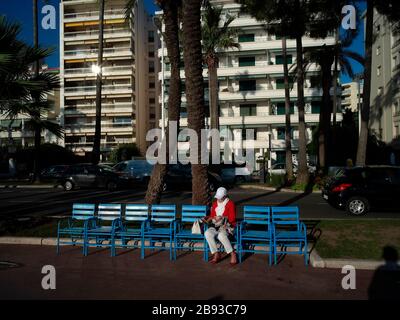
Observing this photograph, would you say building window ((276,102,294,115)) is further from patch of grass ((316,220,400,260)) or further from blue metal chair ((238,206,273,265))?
blue metal chair ((238,206,273,265))

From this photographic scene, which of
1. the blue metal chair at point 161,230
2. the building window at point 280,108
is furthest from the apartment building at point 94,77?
the blue metal chair at point 161,230

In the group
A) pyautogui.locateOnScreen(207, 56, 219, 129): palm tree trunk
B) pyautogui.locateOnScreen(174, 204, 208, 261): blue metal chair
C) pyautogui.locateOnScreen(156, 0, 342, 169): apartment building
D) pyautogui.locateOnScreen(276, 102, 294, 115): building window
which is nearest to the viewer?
pyautogui.locateOnScreen(174, 204, 208, 261): blue metal chair

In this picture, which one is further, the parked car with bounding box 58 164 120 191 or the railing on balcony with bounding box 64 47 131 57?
the railing on balcony with bounding box 64 47 131 57

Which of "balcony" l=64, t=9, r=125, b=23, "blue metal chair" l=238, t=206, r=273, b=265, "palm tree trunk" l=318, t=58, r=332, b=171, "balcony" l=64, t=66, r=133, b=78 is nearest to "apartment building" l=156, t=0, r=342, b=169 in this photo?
"balcony" l=64, t=66, r=133, b=78

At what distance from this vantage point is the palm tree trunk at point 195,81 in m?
9.08

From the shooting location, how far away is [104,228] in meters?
8.33

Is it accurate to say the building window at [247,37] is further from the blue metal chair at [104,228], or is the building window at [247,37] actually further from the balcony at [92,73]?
the blue metal chair at [104,228]

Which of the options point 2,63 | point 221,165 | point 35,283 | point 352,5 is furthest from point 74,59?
point 35,283

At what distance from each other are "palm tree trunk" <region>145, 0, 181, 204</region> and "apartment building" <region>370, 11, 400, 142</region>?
3225cm

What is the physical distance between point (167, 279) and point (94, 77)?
53623 mm

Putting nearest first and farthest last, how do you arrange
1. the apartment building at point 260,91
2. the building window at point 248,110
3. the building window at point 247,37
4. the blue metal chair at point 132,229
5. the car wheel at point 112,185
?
the blue metal chair at point 132,229, the car wheel at point 112,185, the apartment building at point 260,91, the building window at point 248,110, the building window at point 247,37

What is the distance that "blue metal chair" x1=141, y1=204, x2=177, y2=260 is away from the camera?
7.60m

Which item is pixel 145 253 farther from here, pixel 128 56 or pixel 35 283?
pixel 128 56

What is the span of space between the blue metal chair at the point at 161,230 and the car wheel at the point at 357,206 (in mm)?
6788
